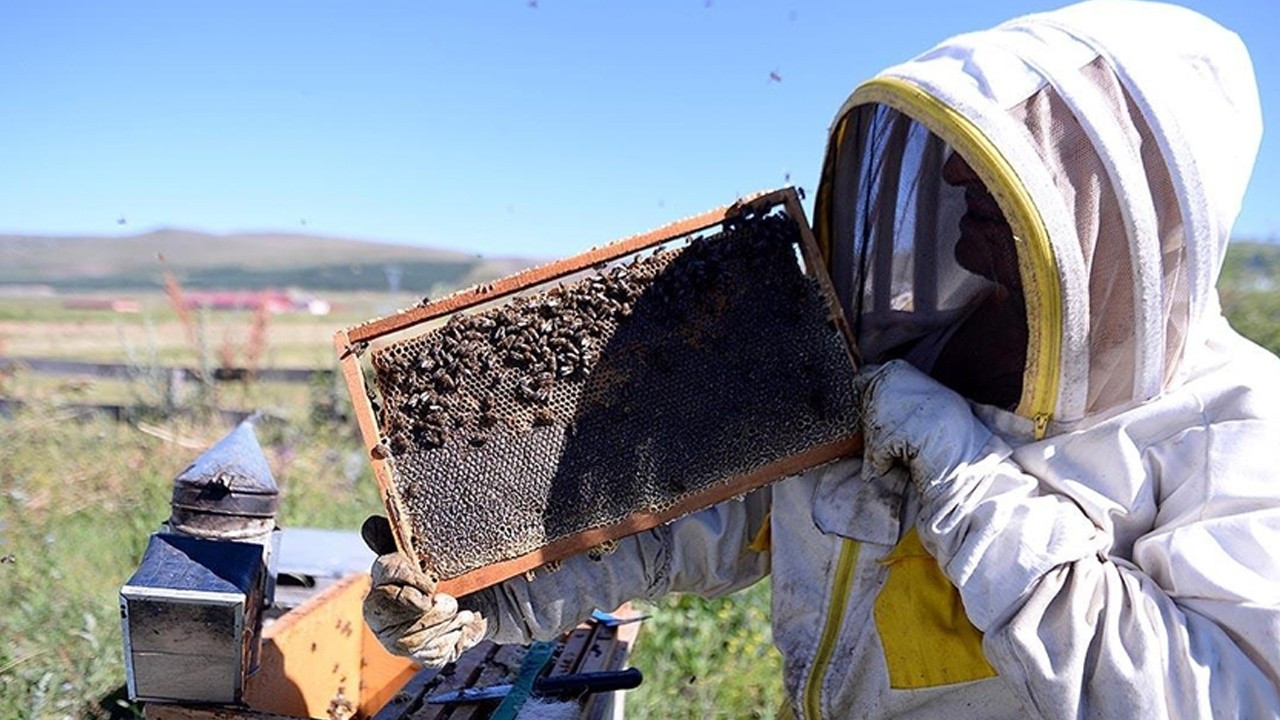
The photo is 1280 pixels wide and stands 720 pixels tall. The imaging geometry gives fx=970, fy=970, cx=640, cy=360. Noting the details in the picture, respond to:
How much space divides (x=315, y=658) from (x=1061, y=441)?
7.69ft

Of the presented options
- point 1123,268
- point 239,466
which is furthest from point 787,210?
point 239,466

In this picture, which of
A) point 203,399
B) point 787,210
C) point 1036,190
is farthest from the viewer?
point 203,399

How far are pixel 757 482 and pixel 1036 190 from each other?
3.02ft

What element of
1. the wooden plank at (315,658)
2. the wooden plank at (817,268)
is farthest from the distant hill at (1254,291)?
the wooden plank at (315,658)

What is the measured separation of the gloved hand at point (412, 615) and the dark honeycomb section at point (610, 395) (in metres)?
0.12

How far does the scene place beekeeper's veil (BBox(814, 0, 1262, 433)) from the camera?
78.6 inches

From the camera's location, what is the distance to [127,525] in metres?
6.65

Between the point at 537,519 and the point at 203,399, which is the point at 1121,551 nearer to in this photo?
the point at 537,519

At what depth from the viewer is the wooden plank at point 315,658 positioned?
9.15ft

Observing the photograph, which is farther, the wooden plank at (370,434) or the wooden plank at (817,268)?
the wooden plank at (817,268)

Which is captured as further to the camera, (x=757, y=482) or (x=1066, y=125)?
(x=757, y=482)

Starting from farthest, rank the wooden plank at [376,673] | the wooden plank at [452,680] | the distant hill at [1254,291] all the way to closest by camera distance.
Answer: the distant hill at [1254,291]
the wooden plank at [376,673]
the wooden plank at [452,680]

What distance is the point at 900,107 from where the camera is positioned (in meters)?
2.18

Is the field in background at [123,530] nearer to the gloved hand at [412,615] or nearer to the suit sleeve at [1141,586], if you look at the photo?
the gloved hand at [412,615]
